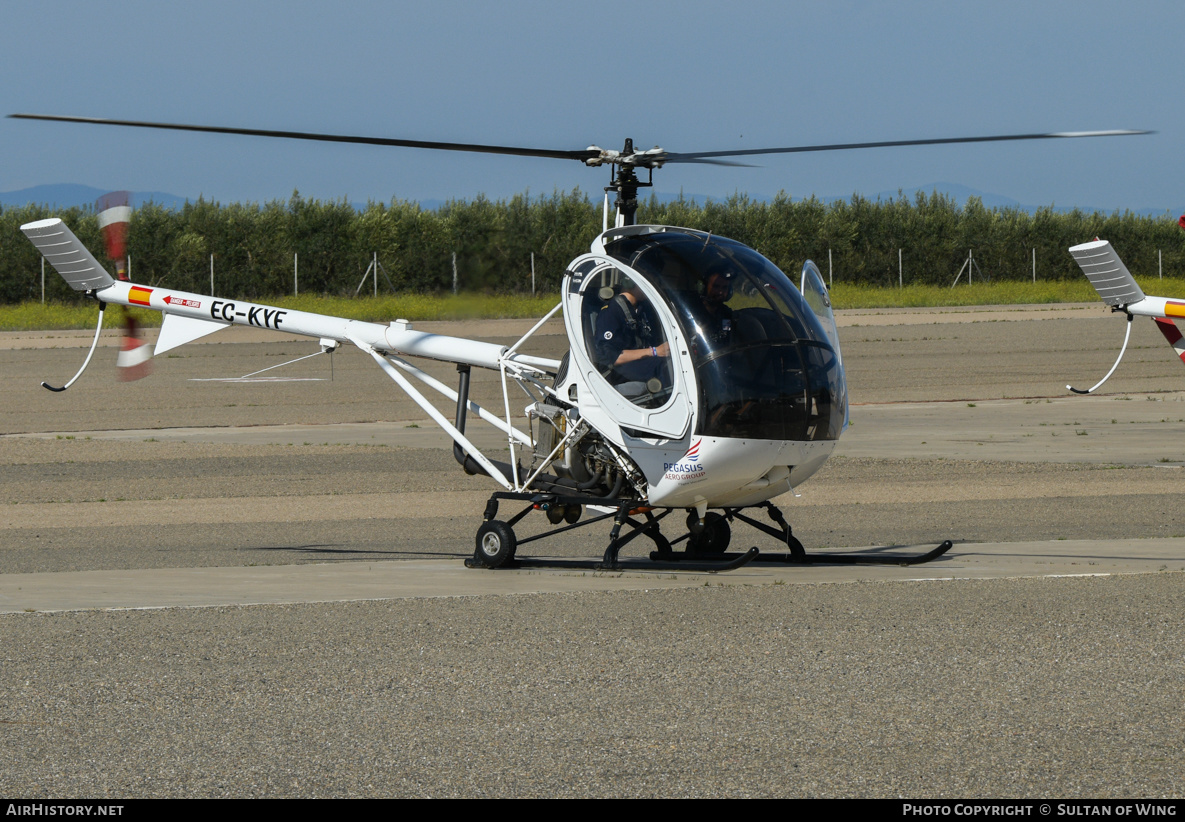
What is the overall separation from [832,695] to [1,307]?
52325mm

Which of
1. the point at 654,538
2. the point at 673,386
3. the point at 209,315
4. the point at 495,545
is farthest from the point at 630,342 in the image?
the point at 209,315

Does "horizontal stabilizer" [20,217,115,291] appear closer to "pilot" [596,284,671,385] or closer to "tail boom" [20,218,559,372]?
"tail boom" [20,218,559,372]

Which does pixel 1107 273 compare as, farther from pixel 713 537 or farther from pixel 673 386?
pixel 673 386

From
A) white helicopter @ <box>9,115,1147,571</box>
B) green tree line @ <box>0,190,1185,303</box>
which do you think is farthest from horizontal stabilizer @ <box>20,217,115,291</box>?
green tree line @ <box>0,190,1185,303</box>

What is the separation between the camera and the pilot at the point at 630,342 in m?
9.85

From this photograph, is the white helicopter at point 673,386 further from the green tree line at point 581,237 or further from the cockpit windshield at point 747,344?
the green tree line at point 581,237

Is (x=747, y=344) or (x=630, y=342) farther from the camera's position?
(x=630, y=342)

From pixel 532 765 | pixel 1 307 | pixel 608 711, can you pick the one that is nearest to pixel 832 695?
pixel 608 711

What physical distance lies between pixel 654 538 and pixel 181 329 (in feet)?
17.8

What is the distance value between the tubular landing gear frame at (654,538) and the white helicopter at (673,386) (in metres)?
0.02

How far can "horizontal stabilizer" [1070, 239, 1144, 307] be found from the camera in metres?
14.1

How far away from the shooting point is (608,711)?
6.31 metres

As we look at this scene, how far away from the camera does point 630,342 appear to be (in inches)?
396

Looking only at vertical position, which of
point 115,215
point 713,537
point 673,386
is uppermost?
point 115,215
